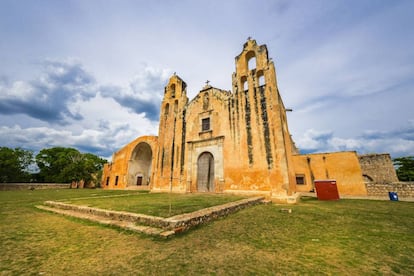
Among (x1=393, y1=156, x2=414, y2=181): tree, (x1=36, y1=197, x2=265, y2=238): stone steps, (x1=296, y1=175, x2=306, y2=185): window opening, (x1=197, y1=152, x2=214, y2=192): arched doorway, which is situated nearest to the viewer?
(x1=36, y1=197, x2=265, y2=238): stone steps

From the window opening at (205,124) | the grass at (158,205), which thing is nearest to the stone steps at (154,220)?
the grass at (158,205)

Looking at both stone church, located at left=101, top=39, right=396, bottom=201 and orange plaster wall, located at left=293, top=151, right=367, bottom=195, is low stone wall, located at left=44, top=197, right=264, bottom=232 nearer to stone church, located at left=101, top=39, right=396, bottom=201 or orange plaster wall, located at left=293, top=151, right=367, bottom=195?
stone church, located at left=101, top=39, right=396, bottom=201

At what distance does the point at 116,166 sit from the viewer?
77.6 feet

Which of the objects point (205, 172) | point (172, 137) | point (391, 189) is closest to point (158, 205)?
point (205, 172)

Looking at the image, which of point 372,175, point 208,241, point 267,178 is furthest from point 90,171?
point 372,175

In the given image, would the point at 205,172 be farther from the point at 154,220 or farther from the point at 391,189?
the point at 391,189

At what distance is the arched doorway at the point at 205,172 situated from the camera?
40.4 ft

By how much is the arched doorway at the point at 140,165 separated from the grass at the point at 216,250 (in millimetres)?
19178

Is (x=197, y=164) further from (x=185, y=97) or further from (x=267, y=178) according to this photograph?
(x=185, y=97)

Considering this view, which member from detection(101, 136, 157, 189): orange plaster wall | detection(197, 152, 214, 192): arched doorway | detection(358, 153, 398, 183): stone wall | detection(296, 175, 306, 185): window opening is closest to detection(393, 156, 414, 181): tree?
detection(358, 153, 398, 183): stone wall

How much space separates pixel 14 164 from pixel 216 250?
127 feet

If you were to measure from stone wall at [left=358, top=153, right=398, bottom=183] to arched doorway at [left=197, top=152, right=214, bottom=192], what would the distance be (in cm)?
1729

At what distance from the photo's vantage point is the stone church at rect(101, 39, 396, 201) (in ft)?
33.5

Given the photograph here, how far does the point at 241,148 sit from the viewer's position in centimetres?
1127
